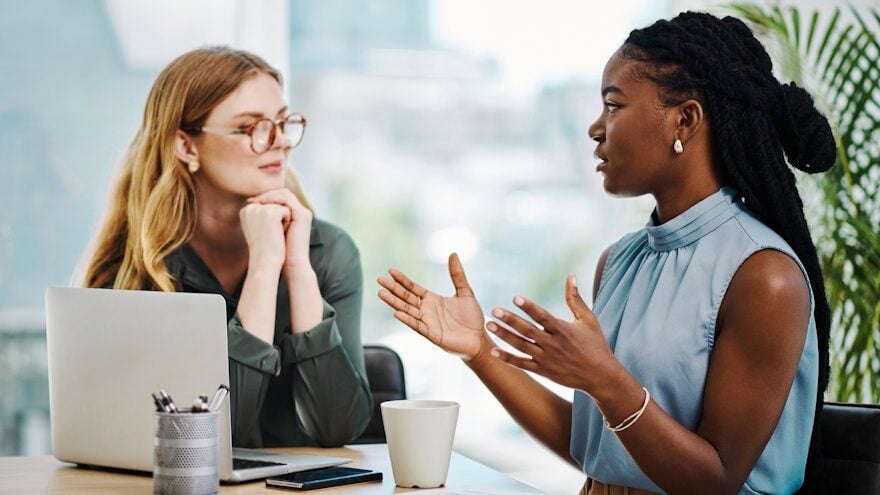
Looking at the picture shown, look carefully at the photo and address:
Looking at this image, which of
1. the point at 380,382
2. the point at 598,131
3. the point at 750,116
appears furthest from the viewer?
the point at 380,382

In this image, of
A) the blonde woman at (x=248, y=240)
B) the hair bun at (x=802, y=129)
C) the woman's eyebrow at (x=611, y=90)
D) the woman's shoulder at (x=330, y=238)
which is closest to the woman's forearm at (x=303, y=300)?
the blonde woman at (x=248, y=240)

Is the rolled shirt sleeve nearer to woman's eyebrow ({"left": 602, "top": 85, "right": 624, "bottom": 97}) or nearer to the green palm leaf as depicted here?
woman's eyebrow ({"left": 602, "top": 85, "right": 624, "bottom": 97})

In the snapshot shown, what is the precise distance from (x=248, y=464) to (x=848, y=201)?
211cm

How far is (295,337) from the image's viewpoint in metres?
1.92

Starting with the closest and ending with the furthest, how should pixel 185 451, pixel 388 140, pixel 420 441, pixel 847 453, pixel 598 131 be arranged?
pixel 185 451 < pixel 420 441 < pixel 847 453 < pixel 598 131 < pixel 388 140

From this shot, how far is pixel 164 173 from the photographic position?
216 cm

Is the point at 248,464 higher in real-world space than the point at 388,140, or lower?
lower

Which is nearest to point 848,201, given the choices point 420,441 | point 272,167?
point 272,167

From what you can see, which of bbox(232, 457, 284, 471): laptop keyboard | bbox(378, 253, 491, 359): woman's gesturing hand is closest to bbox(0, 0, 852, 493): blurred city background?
bbox(378, 253, 491, 359): woman's gesturing hand

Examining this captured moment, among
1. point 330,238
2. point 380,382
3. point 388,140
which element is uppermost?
point 388,140

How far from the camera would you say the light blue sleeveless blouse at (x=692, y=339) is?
1.52m

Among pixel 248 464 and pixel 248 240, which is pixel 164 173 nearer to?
pixel 248 240

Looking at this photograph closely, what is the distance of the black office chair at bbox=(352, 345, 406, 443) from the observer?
81.7 inches

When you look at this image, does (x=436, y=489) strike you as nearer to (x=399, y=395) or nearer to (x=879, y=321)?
(x=399, y=395)
